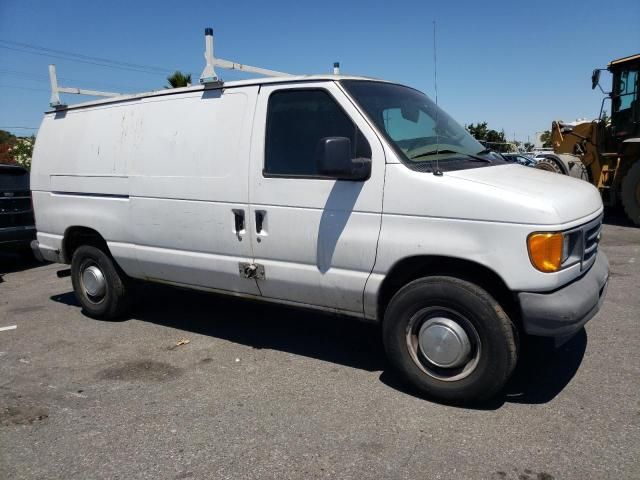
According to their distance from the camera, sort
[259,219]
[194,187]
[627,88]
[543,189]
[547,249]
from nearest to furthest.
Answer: [547,249]
[543,189]
[259,219]
[194,187]
[627,88]

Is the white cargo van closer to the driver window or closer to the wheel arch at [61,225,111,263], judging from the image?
the wheel arch at [61,225,111,263]

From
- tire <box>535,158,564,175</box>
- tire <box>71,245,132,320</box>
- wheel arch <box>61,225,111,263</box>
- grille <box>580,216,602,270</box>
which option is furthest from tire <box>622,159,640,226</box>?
wheel arch <box>61,225,111,263</box>

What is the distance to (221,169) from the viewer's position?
4238 mm

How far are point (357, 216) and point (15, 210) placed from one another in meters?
6.64

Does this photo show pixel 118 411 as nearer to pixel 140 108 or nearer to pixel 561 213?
pixel 140 108

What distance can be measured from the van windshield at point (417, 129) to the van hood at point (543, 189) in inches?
8.1

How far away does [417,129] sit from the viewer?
13.2ft

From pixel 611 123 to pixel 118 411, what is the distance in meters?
11.6

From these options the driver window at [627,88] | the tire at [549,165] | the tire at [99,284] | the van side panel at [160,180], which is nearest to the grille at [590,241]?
the van side panel at [160,180]

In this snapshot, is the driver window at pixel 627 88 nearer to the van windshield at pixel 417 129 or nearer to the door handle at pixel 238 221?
the van windshield at pixel 417 129

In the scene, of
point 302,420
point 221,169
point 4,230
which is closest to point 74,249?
point 221,169

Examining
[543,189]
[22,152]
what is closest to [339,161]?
[543,189]

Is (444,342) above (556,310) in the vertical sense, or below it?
below

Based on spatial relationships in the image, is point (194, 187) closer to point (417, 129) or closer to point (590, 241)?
point (417, 129)
